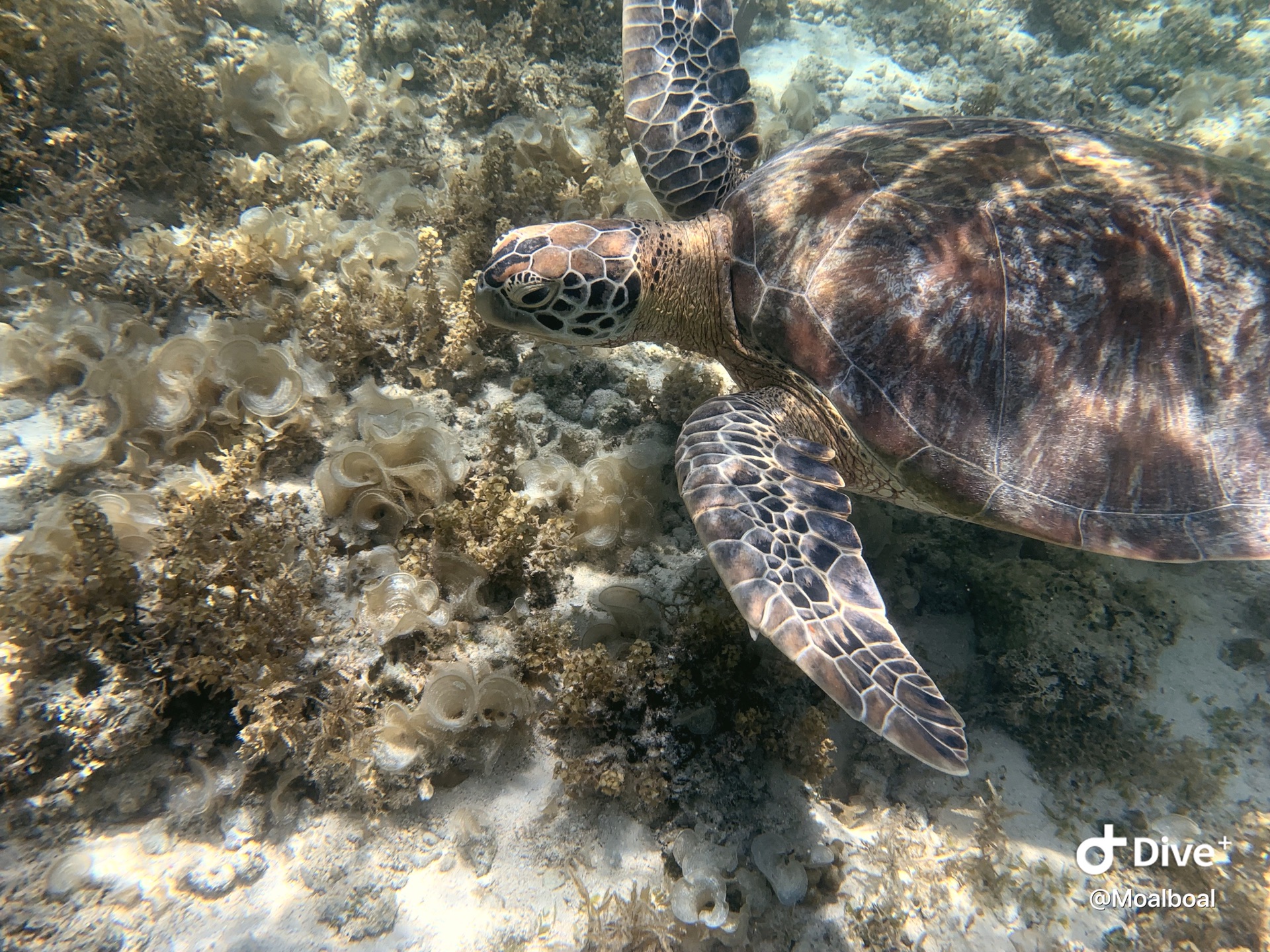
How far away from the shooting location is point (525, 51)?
13.6 feet

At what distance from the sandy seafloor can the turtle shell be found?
23.7 inches

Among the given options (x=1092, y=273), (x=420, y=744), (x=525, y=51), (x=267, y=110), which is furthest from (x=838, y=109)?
(x=420, y=744)

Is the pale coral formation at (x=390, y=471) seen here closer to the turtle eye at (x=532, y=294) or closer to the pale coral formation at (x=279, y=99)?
the turtle eye at (x=532, y=294)

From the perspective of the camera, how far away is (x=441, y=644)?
1.91 meters

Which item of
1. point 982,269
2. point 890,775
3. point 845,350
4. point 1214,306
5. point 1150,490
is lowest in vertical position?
point 890,775

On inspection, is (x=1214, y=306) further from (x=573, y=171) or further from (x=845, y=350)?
(x=573, y=171)

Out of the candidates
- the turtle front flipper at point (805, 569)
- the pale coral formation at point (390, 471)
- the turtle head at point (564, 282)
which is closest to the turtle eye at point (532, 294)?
the turtle head at point (564, 282)

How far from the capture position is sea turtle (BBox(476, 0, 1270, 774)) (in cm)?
199

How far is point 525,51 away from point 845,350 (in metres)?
3.80

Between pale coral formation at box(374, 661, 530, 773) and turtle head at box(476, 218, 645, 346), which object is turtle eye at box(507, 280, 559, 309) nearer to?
turtle head at box(476, 218, 645, 346)

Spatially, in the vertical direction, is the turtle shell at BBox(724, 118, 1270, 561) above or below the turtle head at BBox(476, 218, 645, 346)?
below

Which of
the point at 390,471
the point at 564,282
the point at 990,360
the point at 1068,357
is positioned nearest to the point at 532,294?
the point at 564,282

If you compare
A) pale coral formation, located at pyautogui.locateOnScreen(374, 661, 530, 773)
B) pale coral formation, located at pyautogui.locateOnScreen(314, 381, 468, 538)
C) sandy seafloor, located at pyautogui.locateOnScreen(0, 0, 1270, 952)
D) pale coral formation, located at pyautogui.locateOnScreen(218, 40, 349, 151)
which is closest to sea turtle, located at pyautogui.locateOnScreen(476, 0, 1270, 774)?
sandy seafloor, located at pyautogui.locateOnScreen(0, 0, 1270, 952)

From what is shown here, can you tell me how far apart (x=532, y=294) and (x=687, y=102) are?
172 cm
